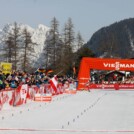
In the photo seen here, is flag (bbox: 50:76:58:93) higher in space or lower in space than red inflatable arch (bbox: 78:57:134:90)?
lower

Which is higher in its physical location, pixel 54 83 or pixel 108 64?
pixel 108 64

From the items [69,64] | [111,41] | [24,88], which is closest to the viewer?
[24,88]

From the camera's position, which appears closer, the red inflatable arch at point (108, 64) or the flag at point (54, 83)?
the flag at point (54, 83)

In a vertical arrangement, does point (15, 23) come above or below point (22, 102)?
above

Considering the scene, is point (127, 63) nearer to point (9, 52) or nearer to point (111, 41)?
point (9, 52)

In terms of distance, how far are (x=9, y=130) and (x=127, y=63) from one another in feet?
107

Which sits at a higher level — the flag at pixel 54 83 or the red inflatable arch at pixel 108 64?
the red inflatable arch at pixel 108 64

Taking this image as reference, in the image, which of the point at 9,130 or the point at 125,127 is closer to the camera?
the point at 9,130

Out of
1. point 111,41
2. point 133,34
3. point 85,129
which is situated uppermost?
point 133,34

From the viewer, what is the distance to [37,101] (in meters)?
21.9

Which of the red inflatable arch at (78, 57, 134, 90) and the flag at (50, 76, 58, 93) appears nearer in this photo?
the flag at (50, 76, 58, 93)

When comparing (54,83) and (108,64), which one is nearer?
(54,83)

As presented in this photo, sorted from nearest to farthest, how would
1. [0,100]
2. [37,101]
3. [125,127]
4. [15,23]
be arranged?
[125,127]
[0,100]
[37,101]
[15,23]

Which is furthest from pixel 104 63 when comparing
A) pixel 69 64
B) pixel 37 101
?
pixel 69 64
